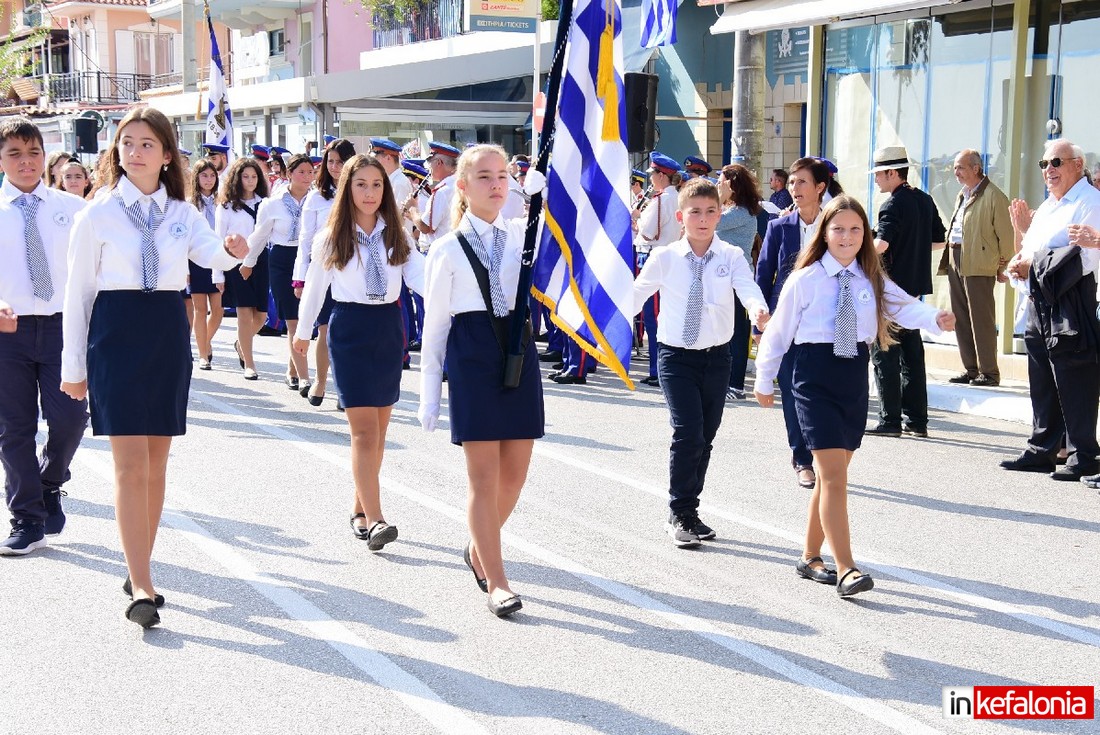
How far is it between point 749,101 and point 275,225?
573 centimetres

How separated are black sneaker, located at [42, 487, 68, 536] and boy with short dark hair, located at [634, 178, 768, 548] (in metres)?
3.15

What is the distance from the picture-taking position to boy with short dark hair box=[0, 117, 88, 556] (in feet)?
22.0

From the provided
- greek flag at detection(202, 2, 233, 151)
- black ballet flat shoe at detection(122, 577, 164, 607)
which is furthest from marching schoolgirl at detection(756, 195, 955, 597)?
greek flag at detection(202, 2, 233, 151)

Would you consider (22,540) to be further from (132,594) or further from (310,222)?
(310,222)

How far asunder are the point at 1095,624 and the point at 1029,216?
4140 mm

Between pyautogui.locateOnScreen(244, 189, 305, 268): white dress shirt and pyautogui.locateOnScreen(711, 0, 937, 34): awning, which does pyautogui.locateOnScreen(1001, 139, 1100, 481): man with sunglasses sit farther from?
pyautogui.locateOnScreen(244, 189, 305, 268): white dress shirt

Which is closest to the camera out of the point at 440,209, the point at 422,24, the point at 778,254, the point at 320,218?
the point at 778,254

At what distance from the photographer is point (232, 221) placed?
13.1 m

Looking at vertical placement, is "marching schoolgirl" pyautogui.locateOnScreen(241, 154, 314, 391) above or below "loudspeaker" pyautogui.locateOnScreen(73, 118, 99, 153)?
below

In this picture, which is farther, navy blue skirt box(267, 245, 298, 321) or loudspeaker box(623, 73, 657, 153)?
loudspeaker box(623, 73, 657, 153)

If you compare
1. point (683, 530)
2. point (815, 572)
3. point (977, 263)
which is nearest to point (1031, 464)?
point (683, 530)

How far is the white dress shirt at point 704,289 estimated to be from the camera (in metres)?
7.02

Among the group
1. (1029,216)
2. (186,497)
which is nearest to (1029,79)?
(1029,216)

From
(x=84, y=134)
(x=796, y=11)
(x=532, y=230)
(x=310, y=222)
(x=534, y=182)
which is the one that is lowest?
(x=310, y=222)
